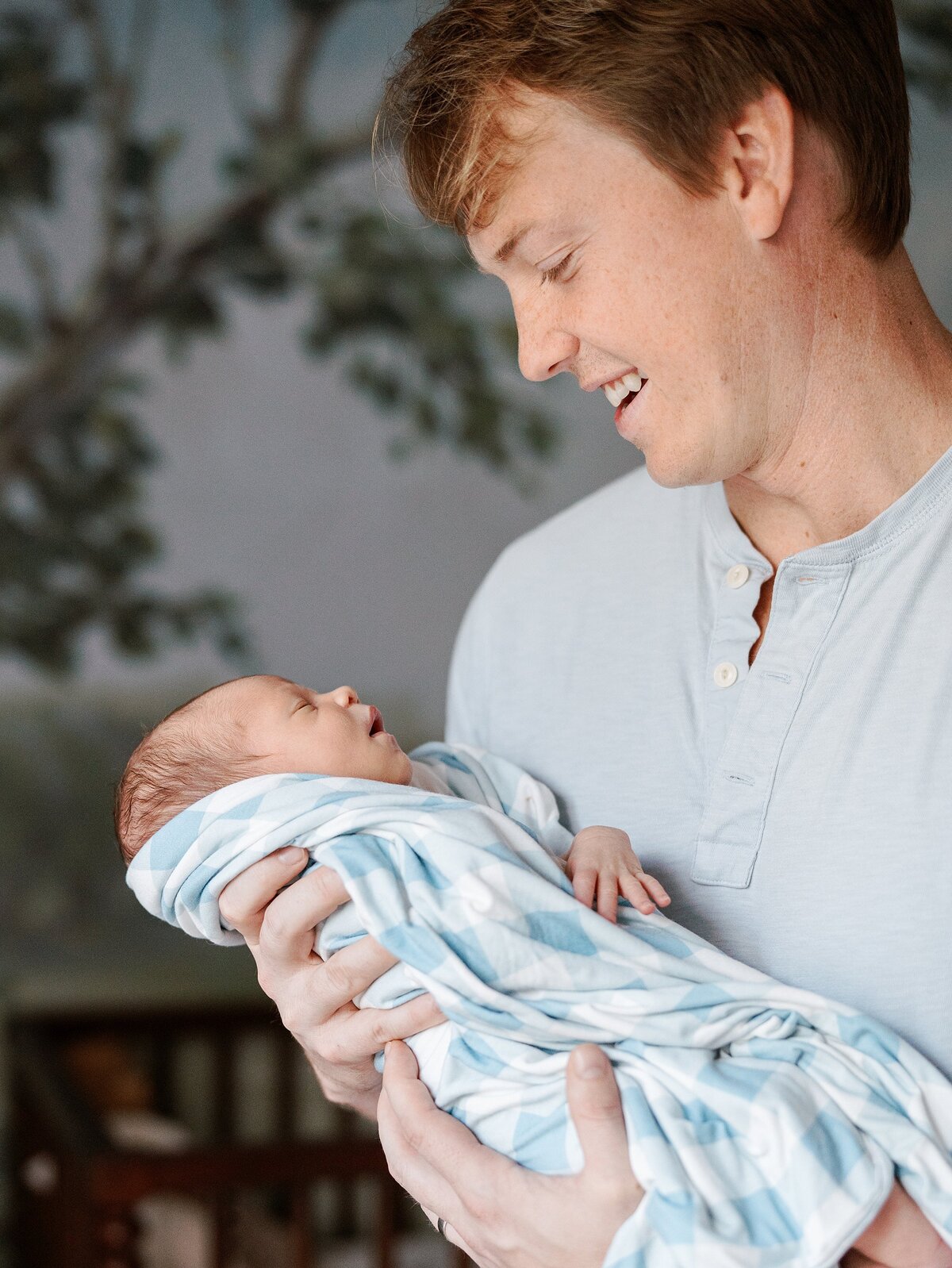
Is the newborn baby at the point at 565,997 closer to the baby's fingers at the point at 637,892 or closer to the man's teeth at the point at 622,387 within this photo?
the baby's fingers at the point at 637,892

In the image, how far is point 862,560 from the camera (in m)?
1.04

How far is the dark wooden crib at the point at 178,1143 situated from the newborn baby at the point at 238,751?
4.49 feet

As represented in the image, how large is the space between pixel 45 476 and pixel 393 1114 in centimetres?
253

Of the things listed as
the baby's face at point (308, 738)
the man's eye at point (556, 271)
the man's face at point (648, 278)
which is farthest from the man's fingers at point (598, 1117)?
the man's eye at point (556, 271)

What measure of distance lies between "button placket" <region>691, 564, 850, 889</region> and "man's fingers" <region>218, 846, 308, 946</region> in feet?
1.09

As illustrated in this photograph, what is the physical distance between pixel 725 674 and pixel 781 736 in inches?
3.3

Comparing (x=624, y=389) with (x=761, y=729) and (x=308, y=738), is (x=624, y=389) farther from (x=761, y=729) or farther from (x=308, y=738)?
(x=308, y=738)

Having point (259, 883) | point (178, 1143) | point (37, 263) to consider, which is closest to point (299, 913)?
point (259, 883)

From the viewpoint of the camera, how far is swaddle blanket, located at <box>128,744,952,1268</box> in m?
0.87

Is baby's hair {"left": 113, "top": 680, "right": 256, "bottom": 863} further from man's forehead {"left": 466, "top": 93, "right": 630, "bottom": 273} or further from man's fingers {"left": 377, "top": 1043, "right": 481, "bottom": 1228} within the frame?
man's forehead {"left": 466, "top": 93, "right": 630, "bottom": 273}

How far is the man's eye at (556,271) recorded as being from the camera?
1020 millimetres

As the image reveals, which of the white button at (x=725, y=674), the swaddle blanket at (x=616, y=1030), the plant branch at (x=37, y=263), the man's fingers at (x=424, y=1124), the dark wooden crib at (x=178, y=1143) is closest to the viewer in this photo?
the swaddle blanket at (x=616, y=1030)

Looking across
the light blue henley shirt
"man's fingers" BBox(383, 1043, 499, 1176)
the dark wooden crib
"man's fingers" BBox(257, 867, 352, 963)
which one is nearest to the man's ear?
the light blue henley shirt

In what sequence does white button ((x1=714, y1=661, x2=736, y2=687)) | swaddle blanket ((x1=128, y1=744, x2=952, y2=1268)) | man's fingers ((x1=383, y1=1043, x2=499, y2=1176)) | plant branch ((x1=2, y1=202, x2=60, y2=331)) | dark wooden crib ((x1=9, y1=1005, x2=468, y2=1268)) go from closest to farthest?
swaddle blanket ((x1=128, y1=744, x2=952, y2=1268)) < man's fingers ((x1=383, y1=1043, x2=499, y2=1176)) < white button ((x1=714, y1=661, x2=736, y2=687)) < dark wooden crib ((x1=9, y1=1005, x2=468, y2=1268)) < plant branch ((x1=2, y1=202, x2=60, y2=331))
